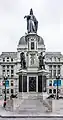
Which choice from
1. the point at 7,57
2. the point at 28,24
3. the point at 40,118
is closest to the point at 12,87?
the point at 7,57

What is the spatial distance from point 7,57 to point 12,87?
12.2 metres

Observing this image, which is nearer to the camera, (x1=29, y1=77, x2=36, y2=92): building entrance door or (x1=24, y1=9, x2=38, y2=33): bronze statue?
(x1=29, y1=77, x2=36, y2=92): building entrance door

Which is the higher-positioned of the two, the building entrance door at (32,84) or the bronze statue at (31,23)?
the bronze statue at (31,23)

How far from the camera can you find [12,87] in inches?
4205

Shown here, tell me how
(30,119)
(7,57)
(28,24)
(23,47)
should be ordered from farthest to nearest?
1. (7,57)
2. (23,47)
3. (28,24)
4. (30,119)

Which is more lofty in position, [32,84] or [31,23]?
[31,23]

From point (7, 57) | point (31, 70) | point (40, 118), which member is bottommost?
point (40, 118)

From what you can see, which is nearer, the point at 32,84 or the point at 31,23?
the point at 32,84

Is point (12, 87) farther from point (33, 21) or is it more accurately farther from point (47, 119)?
point (47, 119)

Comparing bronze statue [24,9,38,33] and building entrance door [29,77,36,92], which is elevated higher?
bronze statue [24,9,38,33]

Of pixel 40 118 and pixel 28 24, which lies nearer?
pixel 40 118

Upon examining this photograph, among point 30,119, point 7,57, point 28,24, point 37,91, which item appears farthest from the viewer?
point 7,57

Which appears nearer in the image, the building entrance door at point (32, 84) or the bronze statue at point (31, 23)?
the building entrance door at point (32, 84)

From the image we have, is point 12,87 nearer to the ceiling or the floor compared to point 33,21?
nearer to the floor
